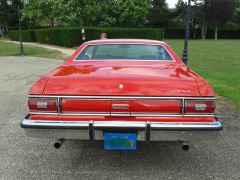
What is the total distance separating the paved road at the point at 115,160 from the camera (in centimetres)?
324

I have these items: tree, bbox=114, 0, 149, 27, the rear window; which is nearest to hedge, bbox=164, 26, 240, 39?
tree, bbox=114, 0, 149, 27

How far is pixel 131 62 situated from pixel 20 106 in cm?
321

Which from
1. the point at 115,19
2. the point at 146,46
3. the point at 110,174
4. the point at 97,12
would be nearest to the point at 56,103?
the point at 110,174

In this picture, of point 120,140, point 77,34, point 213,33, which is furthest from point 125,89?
point 213,33

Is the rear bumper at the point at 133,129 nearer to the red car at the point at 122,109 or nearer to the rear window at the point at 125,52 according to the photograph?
the red car at the point at 122,109

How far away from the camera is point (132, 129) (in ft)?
9.56

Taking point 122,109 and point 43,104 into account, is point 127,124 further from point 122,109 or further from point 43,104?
point 43,104

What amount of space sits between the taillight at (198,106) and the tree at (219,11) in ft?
192

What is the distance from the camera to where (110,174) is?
3248 mm

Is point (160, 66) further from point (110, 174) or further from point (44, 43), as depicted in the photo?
point (44, 43)

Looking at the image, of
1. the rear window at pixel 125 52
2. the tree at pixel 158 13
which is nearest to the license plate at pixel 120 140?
the rear window at pixel 125 52

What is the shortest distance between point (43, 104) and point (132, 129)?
40.5 inches

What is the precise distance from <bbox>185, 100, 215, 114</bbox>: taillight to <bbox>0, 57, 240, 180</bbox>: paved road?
79cm

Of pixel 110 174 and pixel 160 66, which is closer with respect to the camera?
pixel 110 174
